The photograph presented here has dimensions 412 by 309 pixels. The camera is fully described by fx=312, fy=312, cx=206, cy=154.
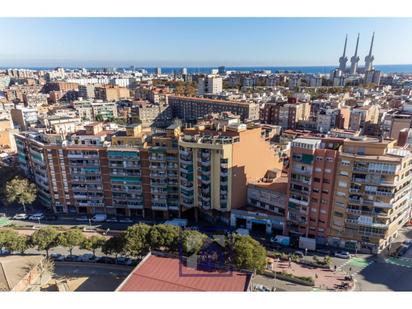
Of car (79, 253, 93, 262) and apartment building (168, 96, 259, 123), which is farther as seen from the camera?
apartment building (168, 96, 259, 123)

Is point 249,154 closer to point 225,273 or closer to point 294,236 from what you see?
point 294,236

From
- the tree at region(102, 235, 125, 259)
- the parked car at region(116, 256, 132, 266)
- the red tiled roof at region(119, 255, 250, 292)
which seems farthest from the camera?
the parked car at region(116, 256, 132, 266)

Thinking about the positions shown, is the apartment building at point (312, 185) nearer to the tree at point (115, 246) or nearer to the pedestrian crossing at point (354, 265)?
the pedestrian crossing at point (354, 265)

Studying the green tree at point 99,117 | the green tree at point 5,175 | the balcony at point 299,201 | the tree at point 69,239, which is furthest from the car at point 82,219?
the green tree at point 99,117

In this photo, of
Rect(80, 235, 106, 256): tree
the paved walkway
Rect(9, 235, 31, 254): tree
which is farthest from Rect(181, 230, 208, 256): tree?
Rect(9, 235, 31, 254): tree

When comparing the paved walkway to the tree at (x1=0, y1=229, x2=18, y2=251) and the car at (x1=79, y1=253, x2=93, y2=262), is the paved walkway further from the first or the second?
the tree at (x1=0, y1=229, x2=18, y2=251)

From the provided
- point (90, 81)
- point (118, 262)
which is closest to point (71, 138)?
point (118, 262)

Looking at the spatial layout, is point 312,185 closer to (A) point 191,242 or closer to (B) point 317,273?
(B) point 317,273
